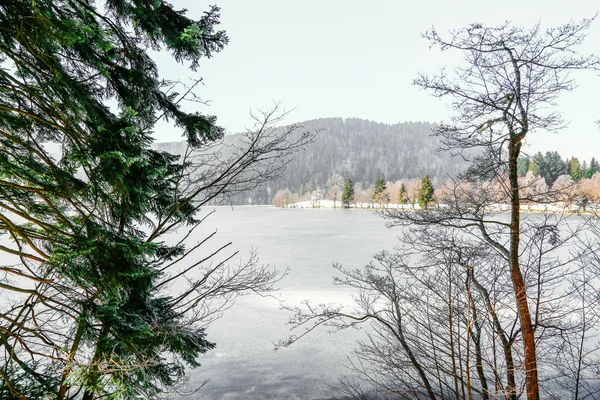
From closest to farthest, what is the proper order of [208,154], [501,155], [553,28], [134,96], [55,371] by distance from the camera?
[55,371], [134,96], [208,154], [553,28], [501,155]

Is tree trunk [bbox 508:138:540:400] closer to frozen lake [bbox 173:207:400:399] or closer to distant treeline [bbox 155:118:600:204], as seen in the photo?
frozen lake [bbox 173:207:400:399]

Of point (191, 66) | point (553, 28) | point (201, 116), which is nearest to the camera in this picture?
point (191, 66)

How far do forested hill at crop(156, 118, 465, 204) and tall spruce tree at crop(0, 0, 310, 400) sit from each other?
7337 cm

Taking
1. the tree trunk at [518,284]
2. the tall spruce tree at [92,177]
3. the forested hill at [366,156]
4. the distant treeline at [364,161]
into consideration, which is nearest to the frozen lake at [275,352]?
the tall spruce tree at [92,177]

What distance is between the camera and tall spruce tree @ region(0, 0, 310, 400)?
6.72 ft

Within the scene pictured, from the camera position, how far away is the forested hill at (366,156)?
90.1 meters

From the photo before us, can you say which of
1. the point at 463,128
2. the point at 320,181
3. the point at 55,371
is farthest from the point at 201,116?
the point at 320,181

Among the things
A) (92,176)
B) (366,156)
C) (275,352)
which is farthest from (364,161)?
(92,176)

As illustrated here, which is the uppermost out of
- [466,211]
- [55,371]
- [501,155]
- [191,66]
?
[191,66]

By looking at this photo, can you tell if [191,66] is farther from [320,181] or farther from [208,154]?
[320,181]

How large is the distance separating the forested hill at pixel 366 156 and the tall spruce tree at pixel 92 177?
7337 centimetres

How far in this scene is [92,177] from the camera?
2.34 metres

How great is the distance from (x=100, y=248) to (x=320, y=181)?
278 ft

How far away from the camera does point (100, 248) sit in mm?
2271
